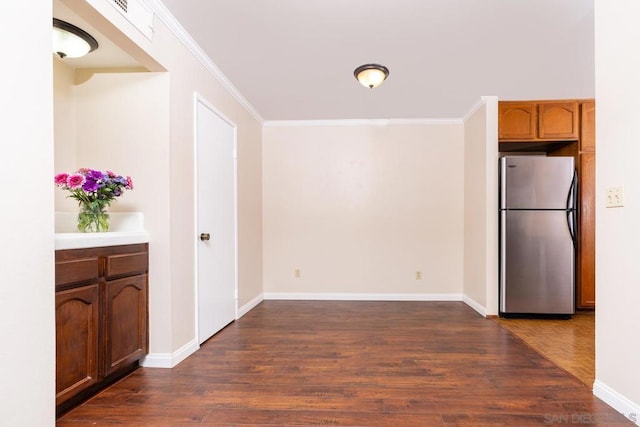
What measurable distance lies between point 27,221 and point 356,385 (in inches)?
76.9

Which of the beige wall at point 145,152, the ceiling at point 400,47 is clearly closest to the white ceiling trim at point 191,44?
the ceiling at point 400,47

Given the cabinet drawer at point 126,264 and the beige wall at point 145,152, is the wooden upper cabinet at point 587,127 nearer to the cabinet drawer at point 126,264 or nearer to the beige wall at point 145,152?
the beige wall at point 145,152

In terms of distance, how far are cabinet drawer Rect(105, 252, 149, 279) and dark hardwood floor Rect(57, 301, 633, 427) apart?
0.73 m

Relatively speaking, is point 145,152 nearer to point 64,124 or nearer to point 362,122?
point 64,124

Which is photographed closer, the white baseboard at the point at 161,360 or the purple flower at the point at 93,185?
the purple flower at the point at 93,185

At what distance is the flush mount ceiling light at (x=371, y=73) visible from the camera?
8.77 ft

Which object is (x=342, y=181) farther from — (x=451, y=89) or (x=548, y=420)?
(x=548, y=420)

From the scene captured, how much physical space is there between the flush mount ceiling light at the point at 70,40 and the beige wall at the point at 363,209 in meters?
2.68

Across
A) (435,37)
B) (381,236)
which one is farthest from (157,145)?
(381,236)

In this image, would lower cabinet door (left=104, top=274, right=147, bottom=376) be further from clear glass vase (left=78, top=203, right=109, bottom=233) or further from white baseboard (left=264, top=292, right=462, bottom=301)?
white baseboard (left=264, top=292, right=462, bottom=301)

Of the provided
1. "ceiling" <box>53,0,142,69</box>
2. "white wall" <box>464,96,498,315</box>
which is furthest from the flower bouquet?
"white wall" <box>464,96,498,315</box>

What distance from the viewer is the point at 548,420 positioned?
5.78ft

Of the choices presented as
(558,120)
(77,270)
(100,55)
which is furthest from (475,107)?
(77,270)

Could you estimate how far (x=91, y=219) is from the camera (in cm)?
218
